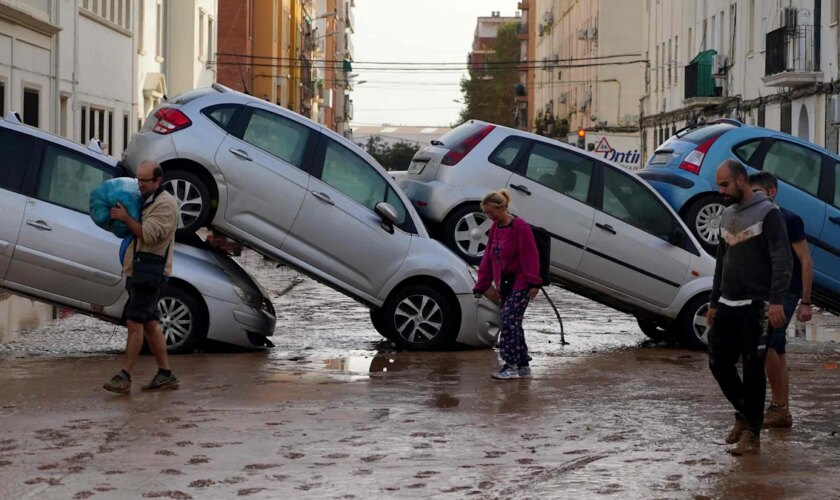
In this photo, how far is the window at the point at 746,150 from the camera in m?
16.7

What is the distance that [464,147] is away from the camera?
1518cm

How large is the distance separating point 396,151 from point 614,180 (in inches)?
4752

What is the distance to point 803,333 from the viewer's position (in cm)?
1808

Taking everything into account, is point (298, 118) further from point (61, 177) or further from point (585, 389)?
point (585, 389)

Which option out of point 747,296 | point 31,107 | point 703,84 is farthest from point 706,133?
point 703,84

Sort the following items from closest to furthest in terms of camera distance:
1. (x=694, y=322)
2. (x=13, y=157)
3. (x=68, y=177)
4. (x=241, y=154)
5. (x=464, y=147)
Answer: (x=13, y=157), (x=68, y=177), (x=241, y=154), (x=464, y=147), (x=694, y=322)

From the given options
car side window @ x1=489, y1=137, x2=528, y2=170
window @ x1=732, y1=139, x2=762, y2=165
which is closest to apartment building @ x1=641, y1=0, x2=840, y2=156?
window @ x1=732, y1=139, x2=762, y2=165

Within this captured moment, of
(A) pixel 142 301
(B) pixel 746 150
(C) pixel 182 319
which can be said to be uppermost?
(B) pixel 746 150

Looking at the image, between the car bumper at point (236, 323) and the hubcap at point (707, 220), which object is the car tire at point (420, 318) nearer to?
the car bumper at point (236, 323)

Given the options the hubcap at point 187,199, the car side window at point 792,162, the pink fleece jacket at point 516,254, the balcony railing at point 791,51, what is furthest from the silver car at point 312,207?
the balcony railing at point 791,51

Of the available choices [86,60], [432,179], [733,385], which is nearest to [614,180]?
[432,179]

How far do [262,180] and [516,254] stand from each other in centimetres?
264

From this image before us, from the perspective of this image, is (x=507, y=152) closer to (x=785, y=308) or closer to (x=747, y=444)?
(x=785, y=308)

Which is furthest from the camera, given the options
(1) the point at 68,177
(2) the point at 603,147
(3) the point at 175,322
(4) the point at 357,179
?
(2) the point at 603,147
